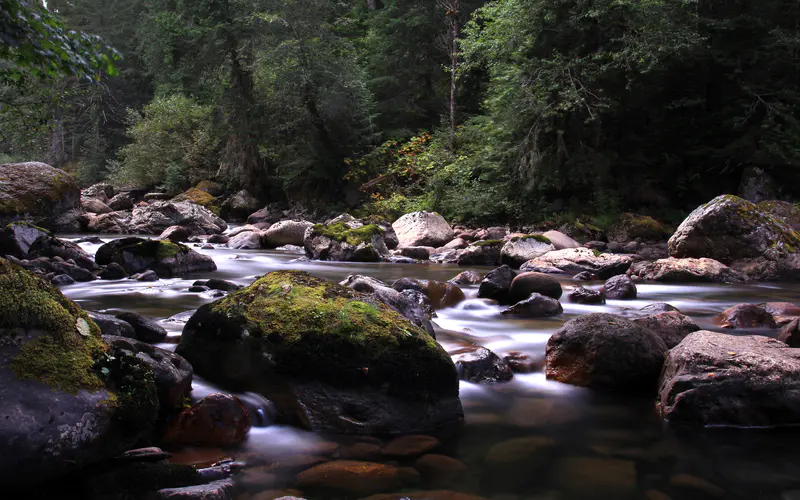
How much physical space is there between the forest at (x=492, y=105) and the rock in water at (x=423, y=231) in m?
2.27

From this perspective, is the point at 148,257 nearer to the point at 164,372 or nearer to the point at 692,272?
the point at 164,372

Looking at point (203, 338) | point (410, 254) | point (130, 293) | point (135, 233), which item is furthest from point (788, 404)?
point (135, 233)

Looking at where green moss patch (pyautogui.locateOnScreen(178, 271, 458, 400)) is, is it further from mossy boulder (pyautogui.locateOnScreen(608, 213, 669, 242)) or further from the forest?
mossy boulder (pyautogui.locateOnScreen(608, 213, 669, 242))

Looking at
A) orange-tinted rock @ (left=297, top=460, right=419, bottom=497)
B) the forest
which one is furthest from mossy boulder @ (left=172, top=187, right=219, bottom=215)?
orange-tinted rock @ (left=297, top=460, right=419, bottom=497)

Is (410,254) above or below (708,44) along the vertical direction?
below

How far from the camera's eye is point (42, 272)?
844cm

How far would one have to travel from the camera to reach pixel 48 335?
9.01 feet

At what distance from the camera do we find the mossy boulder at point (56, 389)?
2.37m

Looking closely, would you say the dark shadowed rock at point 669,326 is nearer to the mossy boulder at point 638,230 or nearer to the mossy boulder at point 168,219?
the mossy boulder at point 638,230

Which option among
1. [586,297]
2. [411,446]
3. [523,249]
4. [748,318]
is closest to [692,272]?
[523,249]

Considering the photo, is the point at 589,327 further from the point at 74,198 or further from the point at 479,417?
the point at 74,198

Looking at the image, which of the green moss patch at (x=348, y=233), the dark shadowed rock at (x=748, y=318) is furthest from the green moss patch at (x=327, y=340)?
the green moss patch at (x=348, y=233)

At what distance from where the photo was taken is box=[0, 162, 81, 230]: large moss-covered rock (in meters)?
15.4

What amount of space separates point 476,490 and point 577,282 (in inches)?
294
